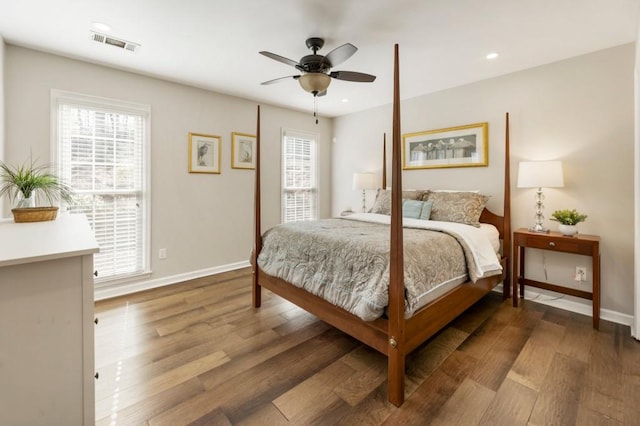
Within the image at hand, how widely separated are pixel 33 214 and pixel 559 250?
4.03 m

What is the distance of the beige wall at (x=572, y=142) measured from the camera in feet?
8.50

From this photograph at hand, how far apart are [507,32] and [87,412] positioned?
3538mm

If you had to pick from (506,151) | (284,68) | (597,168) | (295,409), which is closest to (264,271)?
(295,409)

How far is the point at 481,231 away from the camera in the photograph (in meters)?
2.83

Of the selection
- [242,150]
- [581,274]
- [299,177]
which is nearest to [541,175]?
[581,274]

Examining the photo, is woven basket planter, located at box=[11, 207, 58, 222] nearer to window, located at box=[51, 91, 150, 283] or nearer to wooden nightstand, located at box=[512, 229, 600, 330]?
window, located at box=[51, 91, 150, 283]

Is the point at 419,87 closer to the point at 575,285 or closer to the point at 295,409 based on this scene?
the point at 575,285

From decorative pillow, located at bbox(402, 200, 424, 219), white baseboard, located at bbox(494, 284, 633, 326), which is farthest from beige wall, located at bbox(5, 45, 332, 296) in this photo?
white baseboard, located at bbox(494, 284, 633, 326)

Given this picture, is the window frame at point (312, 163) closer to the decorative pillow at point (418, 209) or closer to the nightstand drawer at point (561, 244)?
the decorative pillow at point (418, 209)

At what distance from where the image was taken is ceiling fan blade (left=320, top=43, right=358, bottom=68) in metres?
1.99

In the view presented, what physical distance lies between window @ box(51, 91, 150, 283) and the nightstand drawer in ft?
13.5

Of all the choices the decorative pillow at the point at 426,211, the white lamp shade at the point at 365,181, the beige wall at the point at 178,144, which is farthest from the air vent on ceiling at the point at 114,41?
the decorative pillow at the point at 426,211

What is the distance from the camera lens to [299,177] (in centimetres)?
495

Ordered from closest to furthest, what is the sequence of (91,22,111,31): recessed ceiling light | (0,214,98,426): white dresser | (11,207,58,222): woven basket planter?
(0,214,98,426): white dresser → (11,207,58,222): woven basket planter → (91,22,111,31): recessed ceiling light
